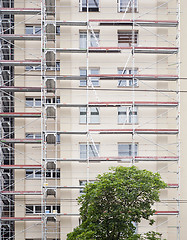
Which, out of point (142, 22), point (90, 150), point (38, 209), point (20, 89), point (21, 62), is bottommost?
point (38, 209)

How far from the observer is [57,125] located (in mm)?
18828

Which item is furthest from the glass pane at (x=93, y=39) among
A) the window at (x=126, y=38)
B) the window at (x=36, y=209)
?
the window at (x=36, y=209)

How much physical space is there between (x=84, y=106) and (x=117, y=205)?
6.51 meters

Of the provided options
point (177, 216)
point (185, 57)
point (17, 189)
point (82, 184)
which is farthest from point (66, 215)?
point (185, 57)

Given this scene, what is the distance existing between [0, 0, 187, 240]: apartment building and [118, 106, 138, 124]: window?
2.3 inches

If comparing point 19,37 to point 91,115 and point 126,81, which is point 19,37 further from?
point 126,81

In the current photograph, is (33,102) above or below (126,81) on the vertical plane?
below

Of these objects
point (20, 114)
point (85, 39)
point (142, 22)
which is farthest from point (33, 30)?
point (142, 22)

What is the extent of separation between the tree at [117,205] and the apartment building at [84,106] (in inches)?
159

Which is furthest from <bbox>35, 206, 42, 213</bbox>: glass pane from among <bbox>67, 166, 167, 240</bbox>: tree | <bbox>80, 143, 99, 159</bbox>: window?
<bbox>67, 166, 167, 240</bbox>: tree

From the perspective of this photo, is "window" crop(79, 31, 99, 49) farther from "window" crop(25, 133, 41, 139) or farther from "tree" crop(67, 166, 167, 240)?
"tree" crop(67, 166, 167, 240)

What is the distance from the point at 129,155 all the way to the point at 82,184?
Result: 3.15m

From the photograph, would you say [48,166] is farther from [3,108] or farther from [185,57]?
[185,57]

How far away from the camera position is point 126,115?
1886cm
